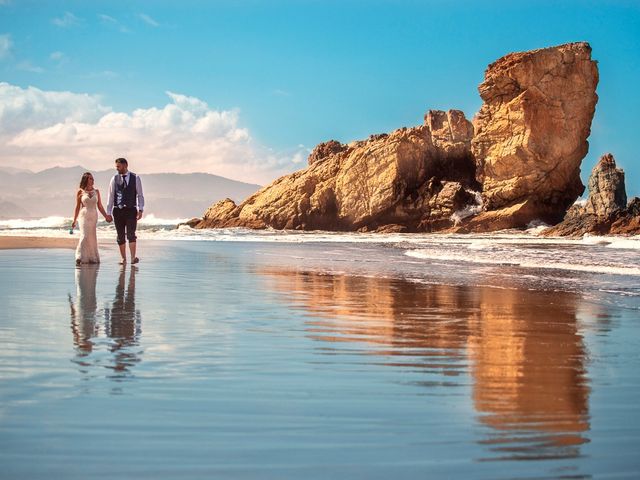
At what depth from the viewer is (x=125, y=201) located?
40.9 ft

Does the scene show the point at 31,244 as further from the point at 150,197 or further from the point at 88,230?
the point at 150,197

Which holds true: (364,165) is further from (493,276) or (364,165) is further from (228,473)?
(228,473)

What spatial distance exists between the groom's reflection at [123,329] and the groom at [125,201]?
196 inches

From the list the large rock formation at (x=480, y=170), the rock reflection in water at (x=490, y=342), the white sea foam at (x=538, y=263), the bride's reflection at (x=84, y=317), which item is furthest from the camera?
the large rock formation at (x=480, y=170)

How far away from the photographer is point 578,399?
121 inches

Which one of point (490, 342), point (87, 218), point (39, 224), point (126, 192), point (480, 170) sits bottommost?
point (490, 342)

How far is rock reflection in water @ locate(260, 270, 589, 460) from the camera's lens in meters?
2.65

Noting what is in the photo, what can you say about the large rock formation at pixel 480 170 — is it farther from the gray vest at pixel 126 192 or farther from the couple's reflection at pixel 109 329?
the couple's reflection at pixel 109 329


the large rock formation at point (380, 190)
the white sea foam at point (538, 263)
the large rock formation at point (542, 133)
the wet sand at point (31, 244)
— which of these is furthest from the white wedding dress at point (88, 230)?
the large rock formation at point (380, 190)

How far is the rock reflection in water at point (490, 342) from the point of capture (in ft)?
8.69

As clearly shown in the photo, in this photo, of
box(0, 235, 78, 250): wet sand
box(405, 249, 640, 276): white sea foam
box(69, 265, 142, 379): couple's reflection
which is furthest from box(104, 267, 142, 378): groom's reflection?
box(0, 235, 78, 250): wet sand

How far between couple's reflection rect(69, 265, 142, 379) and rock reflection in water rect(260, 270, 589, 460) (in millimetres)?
1222

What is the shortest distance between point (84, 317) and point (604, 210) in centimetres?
3218

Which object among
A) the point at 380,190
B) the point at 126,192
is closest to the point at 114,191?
the point at 126,192
